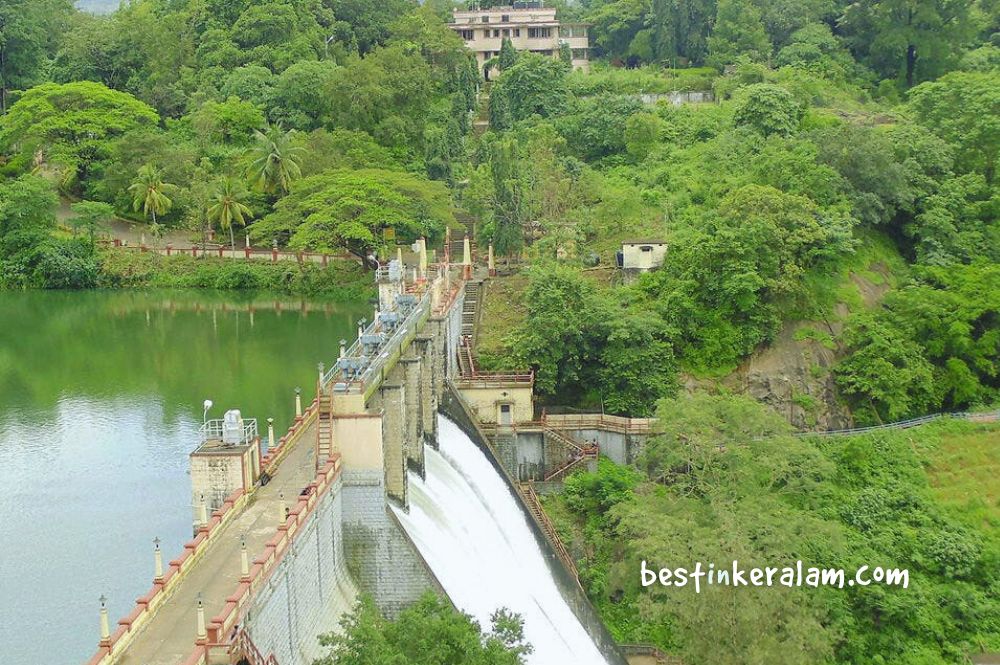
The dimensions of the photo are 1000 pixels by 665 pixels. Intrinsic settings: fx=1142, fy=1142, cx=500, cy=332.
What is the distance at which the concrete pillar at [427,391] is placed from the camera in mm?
26812

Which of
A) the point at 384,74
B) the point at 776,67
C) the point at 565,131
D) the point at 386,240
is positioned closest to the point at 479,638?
the point at 386,240

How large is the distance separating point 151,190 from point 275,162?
620 cm

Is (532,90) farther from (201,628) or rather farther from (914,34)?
(201,628)

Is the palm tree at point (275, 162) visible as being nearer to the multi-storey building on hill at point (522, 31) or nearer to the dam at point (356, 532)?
the multi-storey building on hill at point (522, 31)

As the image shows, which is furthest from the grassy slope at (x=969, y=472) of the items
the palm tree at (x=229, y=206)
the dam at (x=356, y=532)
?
the palm tree at (x=229, y=206)

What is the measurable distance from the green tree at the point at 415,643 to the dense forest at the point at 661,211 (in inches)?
5.3

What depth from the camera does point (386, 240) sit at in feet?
165

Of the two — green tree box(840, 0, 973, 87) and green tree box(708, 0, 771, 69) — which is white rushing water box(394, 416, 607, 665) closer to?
green tree box(708, 0, 771, 69)

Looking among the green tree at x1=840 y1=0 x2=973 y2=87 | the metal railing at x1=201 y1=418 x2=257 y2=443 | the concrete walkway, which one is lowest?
the concrete walkway

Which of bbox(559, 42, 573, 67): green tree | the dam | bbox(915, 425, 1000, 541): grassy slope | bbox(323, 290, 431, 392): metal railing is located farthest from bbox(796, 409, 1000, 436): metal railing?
bbox(559, 42, 573, 67): green tree

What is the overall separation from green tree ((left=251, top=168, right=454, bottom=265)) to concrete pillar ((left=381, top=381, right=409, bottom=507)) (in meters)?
25.8

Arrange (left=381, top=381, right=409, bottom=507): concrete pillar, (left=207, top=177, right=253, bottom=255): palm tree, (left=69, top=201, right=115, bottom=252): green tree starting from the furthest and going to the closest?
(left=207, top=177, right=253, bottom=255): palm tree < (left=69, top=201, right=115, bottom=252): green tree < (left=381, top=381, right=409, bottom=507): concrete pillar

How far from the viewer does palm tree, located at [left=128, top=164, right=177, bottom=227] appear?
54562mm

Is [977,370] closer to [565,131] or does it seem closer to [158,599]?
[565,131]
